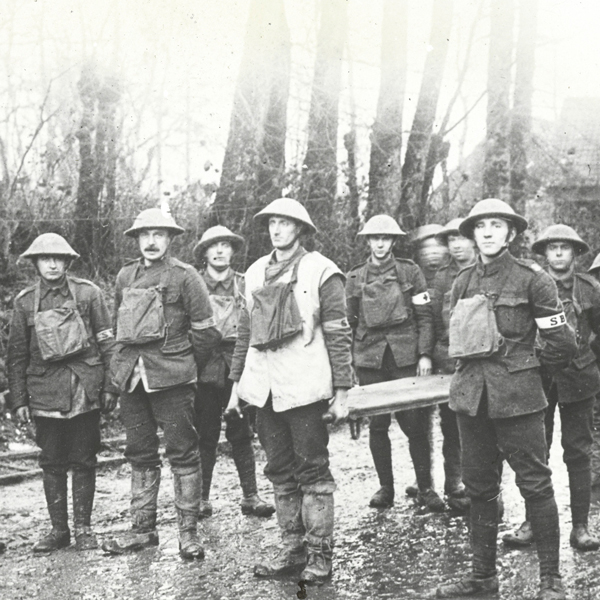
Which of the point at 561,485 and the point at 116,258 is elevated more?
the point at 116,258

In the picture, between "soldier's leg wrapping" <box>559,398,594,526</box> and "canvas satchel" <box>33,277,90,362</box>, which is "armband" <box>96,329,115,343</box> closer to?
"canvas satchel" <box>33,277,90,362</box>

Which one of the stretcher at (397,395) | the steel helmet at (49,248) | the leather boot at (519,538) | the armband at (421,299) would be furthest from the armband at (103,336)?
the leather boot at (519,538)

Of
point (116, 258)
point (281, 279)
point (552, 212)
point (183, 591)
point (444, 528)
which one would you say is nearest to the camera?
point (183, 591)

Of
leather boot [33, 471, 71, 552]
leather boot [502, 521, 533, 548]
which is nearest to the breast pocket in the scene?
leather boot [502, 521, 533, 548]

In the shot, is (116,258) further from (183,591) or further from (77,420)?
(183,591)

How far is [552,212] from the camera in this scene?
16.8m

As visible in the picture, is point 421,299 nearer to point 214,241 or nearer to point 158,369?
point 214,241

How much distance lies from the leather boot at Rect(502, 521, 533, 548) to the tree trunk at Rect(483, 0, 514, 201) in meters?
9.02

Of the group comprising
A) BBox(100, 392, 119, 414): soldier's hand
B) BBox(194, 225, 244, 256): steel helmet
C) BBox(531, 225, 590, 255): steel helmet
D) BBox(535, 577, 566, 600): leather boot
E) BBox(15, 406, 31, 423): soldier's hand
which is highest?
BBox(194, 225, 244, 256): steel helmet

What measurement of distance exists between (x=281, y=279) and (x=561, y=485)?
3.86 meters

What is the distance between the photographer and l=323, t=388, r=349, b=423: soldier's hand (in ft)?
16.4

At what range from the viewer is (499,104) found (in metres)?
14.4

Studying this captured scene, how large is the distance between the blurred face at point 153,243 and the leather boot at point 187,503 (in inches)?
59.8

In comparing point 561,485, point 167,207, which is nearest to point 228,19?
Answer: point 167,207
